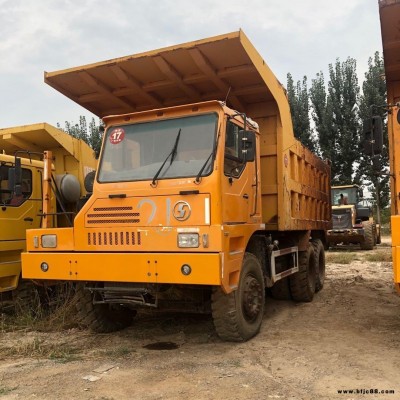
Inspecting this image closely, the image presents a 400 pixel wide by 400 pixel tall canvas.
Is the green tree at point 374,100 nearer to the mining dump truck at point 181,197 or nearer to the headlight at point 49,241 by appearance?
the mining dump truck at point 181,197

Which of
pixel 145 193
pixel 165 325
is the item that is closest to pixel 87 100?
pixel 145 193

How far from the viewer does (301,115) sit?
91.2 ft

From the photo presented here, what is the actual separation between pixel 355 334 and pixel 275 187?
6.78 ft

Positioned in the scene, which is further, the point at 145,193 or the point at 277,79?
the point at 277,79

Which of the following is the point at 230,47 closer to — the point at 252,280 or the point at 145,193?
the point at 145,193

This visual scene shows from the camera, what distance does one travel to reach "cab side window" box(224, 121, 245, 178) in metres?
4.73

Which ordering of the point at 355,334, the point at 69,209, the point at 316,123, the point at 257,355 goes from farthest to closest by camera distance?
the point at 316,123
the point at 69,209
the point at 355,334
the point at 257,355

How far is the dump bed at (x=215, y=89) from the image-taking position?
5203 millimetres

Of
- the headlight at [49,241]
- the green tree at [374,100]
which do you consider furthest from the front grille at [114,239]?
the green tree at [374,100]

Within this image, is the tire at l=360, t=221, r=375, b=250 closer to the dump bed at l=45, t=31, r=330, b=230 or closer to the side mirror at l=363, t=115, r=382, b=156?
the dump bed at l=45, t=31, r=330, b=230

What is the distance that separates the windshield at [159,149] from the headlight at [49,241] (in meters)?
0.82

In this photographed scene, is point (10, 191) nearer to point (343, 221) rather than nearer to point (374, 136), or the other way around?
point (374, 136)

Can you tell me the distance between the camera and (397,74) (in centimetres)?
579

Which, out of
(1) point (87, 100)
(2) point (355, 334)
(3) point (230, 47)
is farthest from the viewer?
(1) point (87, 100)
